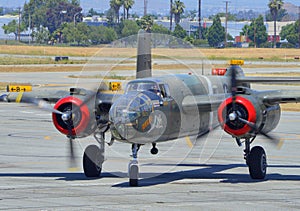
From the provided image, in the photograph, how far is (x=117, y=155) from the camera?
27484mm

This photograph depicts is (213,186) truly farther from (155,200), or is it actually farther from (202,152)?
(202,152)

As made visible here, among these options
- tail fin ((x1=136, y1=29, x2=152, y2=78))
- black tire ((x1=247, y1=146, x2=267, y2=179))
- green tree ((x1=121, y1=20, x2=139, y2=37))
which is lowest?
black tire ((x1=247, y1=146, x2=267, y2=179))

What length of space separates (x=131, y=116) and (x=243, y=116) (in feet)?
12.8

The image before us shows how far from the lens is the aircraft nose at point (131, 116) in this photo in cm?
1878

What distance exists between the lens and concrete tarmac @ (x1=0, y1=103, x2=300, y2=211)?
17469 millimetres

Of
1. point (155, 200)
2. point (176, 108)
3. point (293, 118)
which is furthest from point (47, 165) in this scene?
point (293, 118)

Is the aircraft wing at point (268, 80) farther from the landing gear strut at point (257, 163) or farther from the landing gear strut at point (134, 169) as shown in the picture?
the landing gear strut at point (134, 169)

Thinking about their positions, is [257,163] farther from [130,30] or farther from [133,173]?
[130,30]

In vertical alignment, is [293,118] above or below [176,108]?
below

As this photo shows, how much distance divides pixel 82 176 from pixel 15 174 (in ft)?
6.38

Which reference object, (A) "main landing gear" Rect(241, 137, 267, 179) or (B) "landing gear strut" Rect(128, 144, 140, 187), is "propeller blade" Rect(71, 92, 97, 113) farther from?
(A) "main landing gear" Rect(241, 137, 267, 179)

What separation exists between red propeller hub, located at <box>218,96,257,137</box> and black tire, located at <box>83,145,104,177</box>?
361 centimetres

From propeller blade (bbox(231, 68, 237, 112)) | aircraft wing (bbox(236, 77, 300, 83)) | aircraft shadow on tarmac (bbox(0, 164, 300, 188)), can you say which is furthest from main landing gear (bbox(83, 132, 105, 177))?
aircraft wing (bbox(236, 77, 300, 83))

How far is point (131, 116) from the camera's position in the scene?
61.7 ft
